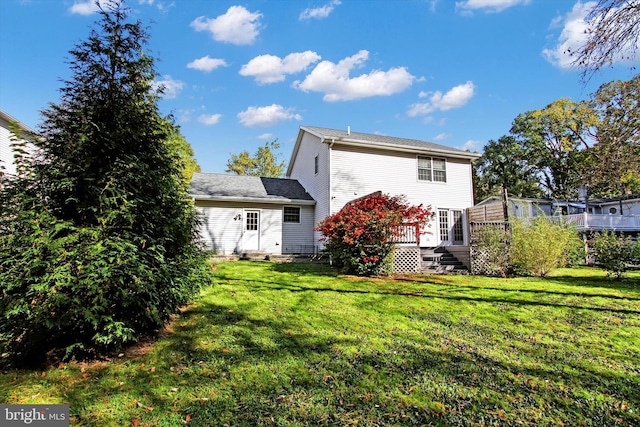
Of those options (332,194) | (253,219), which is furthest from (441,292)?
(253,219)

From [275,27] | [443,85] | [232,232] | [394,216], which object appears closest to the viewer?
[394,216]

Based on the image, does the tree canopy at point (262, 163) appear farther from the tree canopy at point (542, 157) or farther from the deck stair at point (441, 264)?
the deck stair at point (441, 264)

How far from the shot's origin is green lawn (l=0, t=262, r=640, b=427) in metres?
2.71

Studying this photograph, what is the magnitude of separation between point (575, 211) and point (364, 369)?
105 ft

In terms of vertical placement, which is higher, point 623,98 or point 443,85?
point 443,85

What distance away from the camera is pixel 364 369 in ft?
11.4

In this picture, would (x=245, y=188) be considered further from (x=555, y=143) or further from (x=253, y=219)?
(x=555, y=143)

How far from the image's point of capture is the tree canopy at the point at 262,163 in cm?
3462

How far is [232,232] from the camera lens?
14.2 m

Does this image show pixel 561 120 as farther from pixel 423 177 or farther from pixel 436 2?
pixel 436 2

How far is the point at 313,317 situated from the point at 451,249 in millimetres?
9167

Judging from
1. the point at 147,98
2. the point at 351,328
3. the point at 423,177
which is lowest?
the point at 351,328

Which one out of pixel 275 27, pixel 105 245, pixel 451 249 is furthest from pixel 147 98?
pixel 451 249

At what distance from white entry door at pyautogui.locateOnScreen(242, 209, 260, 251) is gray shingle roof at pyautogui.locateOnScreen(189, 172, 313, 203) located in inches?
34.6
